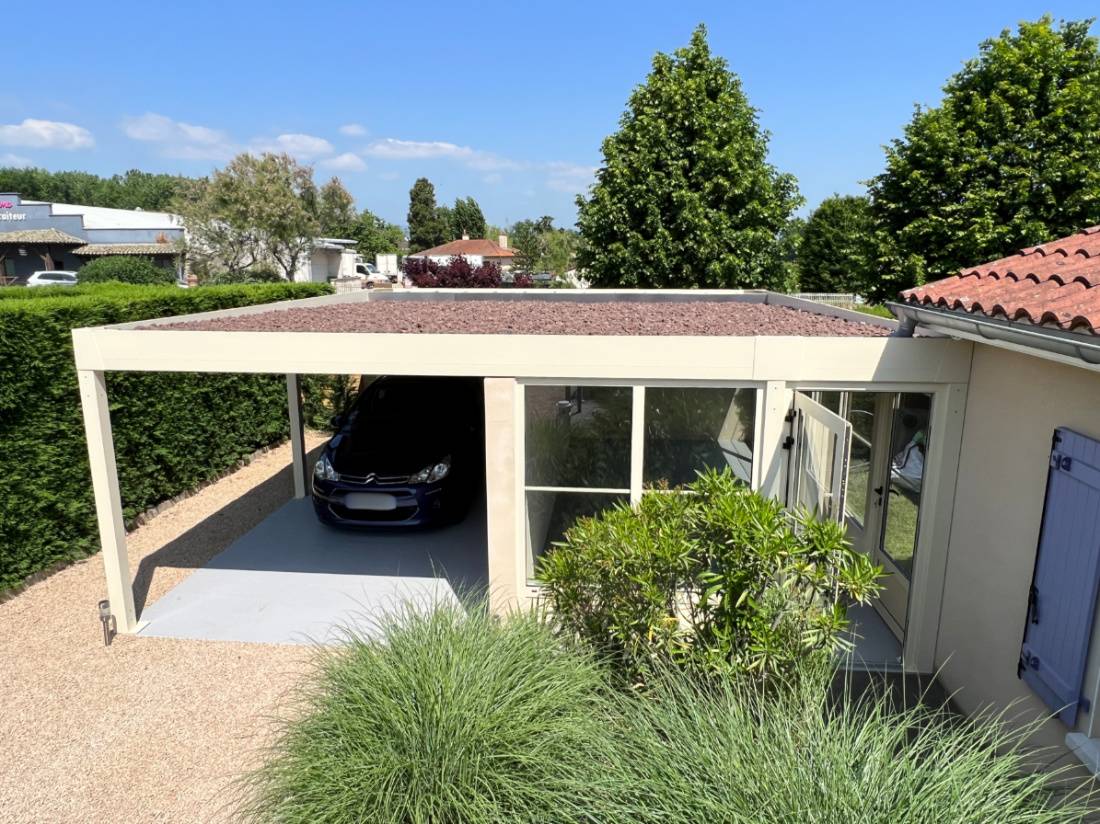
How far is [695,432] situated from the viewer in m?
6.18

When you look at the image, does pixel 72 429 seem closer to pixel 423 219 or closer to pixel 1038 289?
pixel 1038 289

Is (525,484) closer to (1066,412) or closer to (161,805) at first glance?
(161,805)

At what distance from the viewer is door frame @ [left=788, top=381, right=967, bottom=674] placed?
5.62 metres

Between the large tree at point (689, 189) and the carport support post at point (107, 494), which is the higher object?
the large tree at point (689, 189)

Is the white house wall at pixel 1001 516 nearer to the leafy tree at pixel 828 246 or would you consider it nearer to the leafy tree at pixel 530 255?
the leafy tree at pixel 828 246

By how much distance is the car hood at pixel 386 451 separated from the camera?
848 centimetres

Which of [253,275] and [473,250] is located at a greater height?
[473,250]

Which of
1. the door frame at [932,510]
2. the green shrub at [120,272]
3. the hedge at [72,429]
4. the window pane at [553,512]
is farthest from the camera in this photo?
the green shrub at [120,272]

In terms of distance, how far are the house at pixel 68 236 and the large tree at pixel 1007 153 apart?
1333 inches

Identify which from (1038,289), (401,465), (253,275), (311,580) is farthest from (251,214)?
(1038,289)

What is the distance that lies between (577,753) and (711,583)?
1.32m

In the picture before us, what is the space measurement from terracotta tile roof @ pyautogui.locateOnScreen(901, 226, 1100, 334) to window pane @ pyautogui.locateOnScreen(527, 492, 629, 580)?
3069 millimetres

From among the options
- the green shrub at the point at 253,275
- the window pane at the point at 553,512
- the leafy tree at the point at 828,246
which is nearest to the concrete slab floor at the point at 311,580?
the window pane at the point at 553,512

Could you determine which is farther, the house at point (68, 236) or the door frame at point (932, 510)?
the house at point (68, 236)
